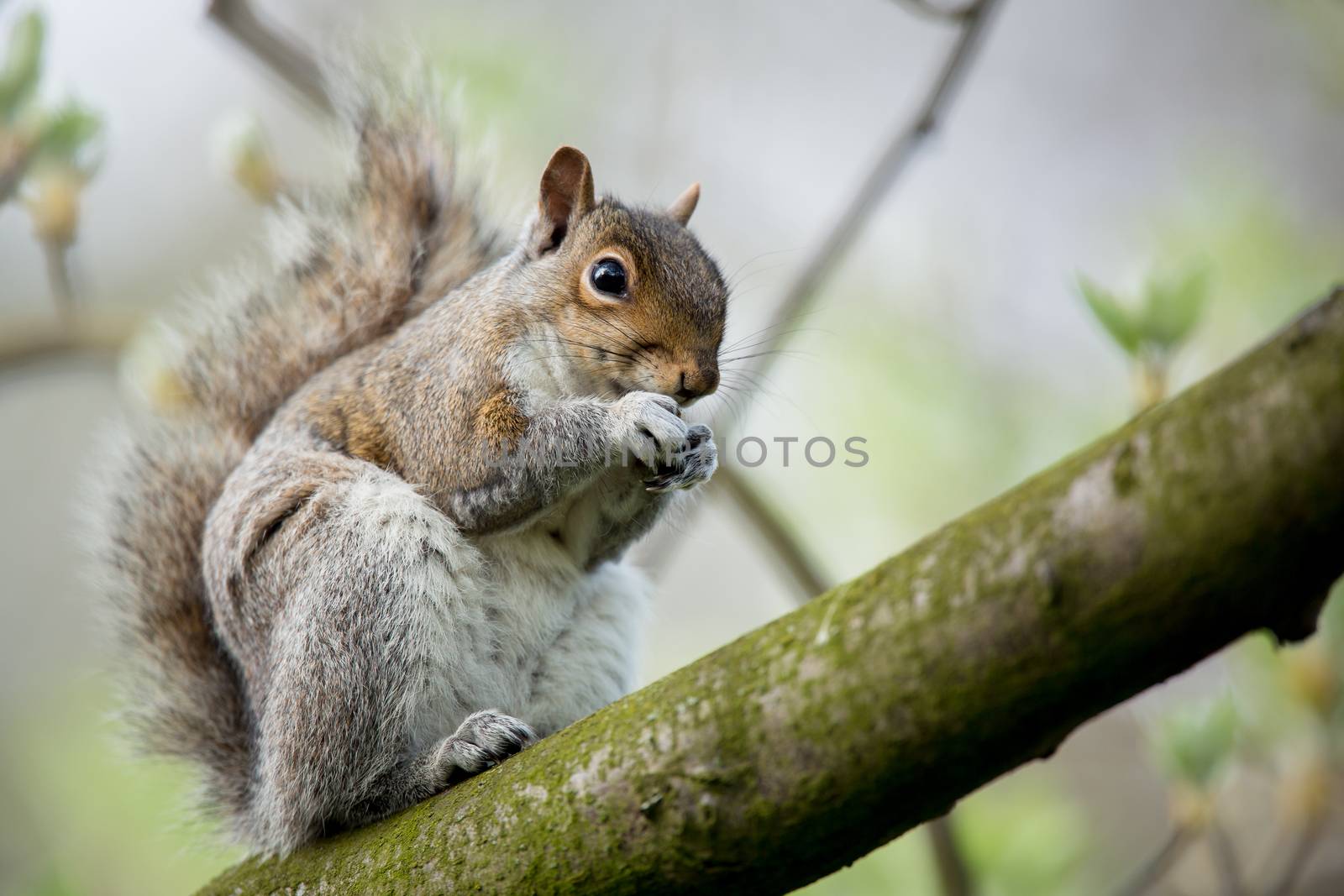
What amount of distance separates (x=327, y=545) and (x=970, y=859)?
1.64 meters

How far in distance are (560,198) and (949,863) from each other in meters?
1.63

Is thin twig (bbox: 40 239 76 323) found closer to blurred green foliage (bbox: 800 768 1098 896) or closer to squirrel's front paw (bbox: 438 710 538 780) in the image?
squirrel's front paw (bbox: 438 710 538 780)

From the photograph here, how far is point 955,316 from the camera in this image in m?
4.56

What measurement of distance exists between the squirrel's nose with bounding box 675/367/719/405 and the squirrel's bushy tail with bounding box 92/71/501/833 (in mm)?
986

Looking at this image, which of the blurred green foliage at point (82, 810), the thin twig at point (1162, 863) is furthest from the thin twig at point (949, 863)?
the blurred green foliage at point (82, 810)

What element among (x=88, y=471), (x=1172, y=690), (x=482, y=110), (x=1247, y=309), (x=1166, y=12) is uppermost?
(x=1166, y=12)

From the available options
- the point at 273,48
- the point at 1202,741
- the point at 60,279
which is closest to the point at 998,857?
the point at 1202,741

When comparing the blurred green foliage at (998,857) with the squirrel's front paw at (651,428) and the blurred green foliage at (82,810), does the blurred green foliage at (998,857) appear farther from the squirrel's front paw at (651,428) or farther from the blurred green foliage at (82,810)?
the blurred green foliage at (82,810)

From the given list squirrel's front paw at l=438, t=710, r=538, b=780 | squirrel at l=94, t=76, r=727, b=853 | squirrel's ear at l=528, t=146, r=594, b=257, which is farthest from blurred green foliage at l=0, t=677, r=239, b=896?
squirrel's ear at l=528, t=146, r=594, b=257

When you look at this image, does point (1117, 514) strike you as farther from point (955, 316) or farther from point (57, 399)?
point (57, 399)

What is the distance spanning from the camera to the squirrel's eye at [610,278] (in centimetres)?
231

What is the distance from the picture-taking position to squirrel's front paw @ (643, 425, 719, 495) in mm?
2139

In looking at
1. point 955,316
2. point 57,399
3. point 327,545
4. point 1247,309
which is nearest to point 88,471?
point 327,545

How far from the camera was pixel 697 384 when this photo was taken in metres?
2.18
